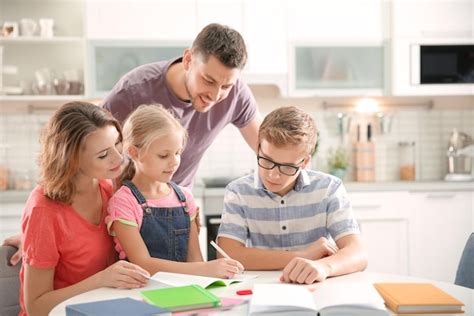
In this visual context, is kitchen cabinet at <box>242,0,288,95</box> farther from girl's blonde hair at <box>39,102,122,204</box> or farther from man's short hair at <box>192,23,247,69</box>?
girl's blonde hair at <box>39,102,122,204</box>

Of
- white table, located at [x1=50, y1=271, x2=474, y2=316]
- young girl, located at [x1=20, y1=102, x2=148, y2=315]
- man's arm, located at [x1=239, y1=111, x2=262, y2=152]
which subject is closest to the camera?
white table, located at [x1=50, y1=271, x2=474, y2=316]

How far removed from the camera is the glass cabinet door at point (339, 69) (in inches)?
176

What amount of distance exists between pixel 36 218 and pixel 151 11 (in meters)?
2.75

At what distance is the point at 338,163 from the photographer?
4570mm

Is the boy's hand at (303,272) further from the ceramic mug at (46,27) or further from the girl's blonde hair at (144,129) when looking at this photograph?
the ceramic mug at (46,27)

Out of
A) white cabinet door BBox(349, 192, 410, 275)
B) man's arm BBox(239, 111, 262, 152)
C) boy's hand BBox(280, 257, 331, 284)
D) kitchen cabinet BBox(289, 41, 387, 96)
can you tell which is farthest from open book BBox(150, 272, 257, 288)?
kitchen cabinet BBox(289, 41, 387, 96)

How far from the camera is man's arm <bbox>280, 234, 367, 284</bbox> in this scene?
1723 millimetres

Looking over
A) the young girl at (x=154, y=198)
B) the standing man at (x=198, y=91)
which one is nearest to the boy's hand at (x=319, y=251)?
the young girl at (x=154, y=198)

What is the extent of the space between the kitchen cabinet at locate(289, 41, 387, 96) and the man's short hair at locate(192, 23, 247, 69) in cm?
223

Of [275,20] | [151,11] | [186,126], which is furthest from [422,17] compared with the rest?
[186,126]

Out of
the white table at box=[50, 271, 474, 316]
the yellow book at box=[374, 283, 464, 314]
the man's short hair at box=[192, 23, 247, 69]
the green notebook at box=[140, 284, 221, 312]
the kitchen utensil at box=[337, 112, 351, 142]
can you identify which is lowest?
the white table at box=[50, 271, 474, 316]

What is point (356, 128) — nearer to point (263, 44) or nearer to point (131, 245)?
point (263, 44)

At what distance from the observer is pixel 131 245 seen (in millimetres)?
1864

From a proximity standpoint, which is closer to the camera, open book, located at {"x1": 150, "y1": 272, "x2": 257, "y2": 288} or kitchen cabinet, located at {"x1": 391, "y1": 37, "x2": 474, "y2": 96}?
open book, located at {"x1": 150, "y1": 272, "x2": 257, "y2": 288}
